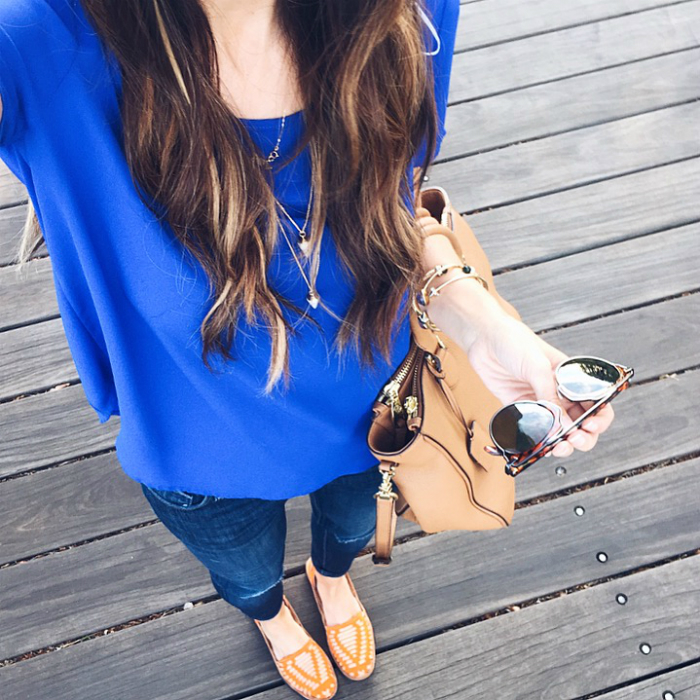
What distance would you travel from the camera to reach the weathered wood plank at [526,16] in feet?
6.79

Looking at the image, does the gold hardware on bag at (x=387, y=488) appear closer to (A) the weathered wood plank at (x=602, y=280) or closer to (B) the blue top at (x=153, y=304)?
(B) the blue top at (x=153, y=304)

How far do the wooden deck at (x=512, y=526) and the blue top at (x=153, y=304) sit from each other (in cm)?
64

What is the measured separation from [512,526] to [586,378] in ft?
2.88

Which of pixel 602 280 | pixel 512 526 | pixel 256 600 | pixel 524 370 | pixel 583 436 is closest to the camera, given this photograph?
pixel 583 436

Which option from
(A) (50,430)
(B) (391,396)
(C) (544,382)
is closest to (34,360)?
(A) (50,430)

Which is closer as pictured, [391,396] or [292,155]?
[292,155]

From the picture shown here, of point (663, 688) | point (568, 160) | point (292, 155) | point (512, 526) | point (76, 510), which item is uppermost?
point (292, 155)

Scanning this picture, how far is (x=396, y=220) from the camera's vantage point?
0.81m

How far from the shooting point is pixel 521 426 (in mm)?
717

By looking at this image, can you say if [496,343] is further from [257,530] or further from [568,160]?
[568,160]

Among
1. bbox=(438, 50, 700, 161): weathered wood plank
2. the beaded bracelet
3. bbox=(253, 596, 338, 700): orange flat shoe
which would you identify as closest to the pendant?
the beaded bracelet

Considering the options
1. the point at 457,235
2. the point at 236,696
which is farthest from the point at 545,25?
the point at 236,696

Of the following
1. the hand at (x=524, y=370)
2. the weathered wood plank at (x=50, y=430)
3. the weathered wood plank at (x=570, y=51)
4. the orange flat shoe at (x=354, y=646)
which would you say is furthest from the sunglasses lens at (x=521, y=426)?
the weathered wood plank at (x=570, y=51)

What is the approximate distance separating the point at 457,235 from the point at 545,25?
1.44 m
